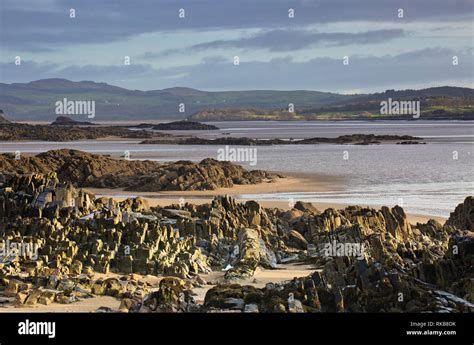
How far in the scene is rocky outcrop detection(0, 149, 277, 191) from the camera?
A: 38.0m

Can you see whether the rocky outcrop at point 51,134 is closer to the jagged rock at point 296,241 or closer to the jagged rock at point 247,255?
the jagged rock at point 296,241

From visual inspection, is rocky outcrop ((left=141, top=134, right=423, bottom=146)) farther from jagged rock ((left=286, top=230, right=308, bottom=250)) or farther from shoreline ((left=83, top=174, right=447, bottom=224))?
jagged rock ((left=286, top=230, right=308, bottom=250))

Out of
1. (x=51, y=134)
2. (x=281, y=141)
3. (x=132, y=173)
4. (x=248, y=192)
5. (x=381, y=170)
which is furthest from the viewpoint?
(x=51, y=134)

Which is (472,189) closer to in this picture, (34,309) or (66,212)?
(66,212)

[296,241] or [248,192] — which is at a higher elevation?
[296,241]

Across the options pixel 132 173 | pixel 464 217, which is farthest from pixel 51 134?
pixel 464 217

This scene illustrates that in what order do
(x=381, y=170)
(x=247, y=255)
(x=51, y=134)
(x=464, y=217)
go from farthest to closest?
(x=51, y=134) → (x=381, y=170) → (x=464, y=217) → (x=247, y=255)

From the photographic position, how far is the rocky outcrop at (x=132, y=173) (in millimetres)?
38031

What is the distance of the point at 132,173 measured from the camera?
4122cm

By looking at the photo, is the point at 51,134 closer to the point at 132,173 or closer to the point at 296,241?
the point at 132,173

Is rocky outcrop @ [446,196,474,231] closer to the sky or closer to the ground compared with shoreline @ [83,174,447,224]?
closer to the sky

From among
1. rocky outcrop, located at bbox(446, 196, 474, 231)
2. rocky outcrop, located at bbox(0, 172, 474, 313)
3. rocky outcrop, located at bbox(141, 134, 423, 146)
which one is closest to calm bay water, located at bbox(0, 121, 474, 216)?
rocky outcrop, located at bbox(141, 134, 423, 146)
